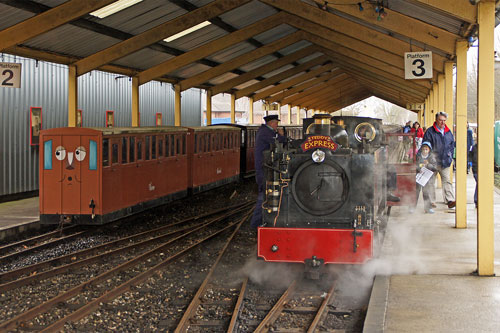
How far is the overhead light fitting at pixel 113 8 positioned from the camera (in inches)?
530

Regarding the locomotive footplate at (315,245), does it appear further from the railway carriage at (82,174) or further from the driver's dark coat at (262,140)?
the railway carriage at (82,174)

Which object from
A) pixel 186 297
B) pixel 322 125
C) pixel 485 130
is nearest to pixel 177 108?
pixel 322 125

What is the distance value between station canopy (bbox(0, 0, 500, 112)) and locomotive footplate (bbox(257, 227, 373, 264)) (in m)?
3.22

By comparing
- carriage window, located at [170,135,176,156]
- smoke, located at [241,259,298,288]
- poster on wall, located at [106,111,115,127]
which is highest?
poster on wall, located at [106,111,115,127]

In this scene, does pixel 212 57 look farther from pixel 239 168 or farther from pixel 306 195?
pixel 306 195

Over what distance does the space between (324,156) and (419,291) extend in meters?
1.98

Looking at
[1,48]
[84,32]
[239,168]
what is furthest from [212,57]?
[1,48]

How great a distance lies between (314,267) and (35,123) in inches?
479

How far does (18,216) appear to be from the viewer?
43.7ft

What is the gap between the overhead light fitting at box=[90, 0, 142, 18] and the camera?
13.5 metres

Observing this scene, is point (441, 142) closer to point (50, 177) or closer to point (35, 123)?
point (50, 177)

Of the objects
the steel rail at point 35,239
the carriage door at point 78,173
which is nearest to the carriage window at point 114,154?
the carriage door at point 78,173

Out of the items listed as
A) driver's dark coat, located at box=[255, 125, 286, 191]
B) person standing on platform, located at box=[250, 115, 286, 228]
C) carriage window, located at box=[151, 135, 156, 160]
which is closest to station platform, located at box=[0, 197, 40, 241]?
carriage window, located at box=[151, 135, 156, 160]

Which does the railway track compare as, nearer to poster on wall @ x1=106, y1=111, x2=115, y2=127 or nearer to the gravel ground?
the gravel ground
